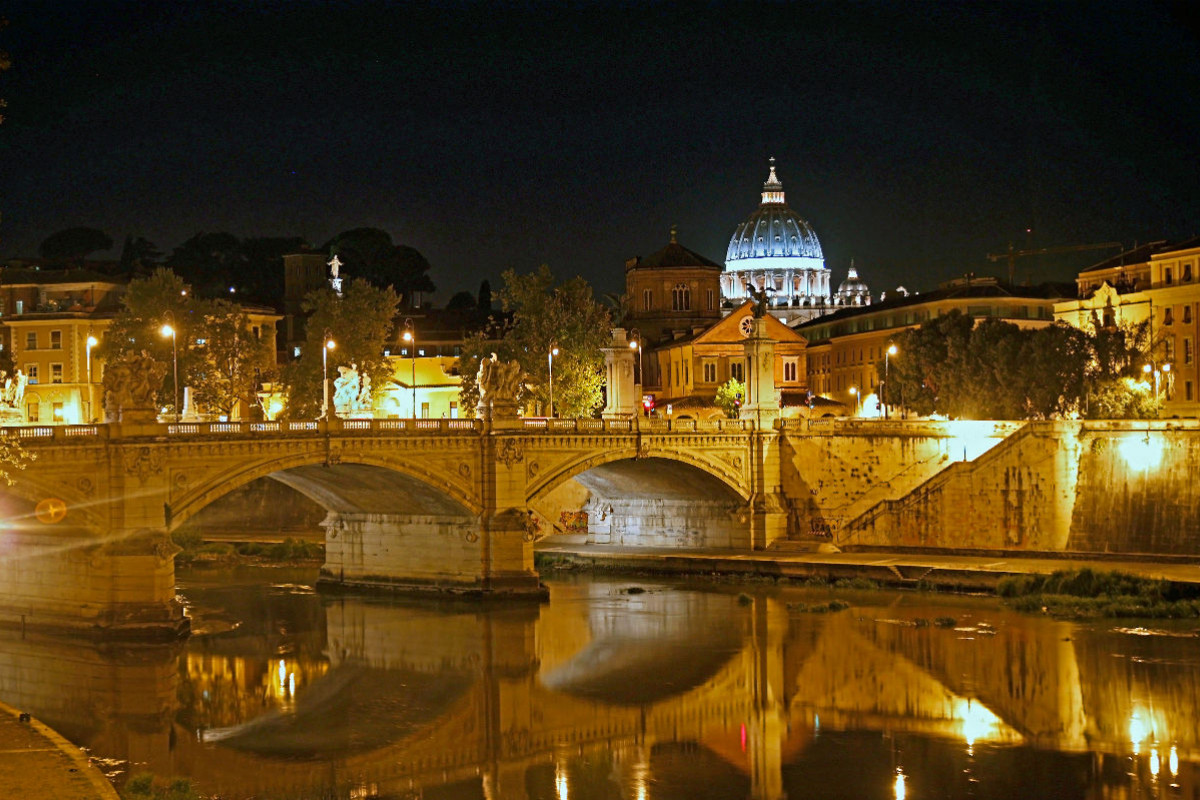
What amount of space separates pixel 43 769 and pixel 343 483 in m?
24.6

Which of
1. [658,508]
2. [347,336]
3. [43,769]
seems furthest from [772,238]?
[43,769]

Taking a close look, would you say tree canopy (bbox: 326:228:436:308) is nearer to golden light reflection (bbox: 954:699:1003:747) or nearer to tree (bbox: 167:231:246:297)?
tree (bbox: 167:231:246:297)

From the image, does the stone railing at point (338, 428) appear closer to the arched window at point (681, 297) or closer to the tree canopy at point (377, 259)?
the arched window at point (681, 297)

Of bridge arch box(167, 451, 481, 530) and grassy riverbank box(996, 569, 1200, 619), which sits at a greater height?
bridge arch box(167, 451, 481, 530)

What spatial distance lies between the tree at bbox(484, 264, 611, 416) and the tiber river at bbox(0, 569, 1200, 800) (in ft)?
71.8

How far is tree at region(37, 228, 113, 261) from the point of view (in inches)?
4043

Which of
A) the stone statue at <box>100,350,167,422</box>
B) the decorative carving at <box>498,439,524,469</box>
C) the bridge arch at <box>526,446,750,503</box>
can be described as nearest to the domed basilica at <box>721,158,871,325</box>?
the bridge arch at <box>526,446,750,503</box>

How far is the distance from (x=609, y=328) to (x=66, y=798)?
49.2 m

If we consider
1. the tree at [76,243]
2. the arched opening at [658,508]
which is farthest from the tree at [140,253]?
the arched opening at [658,508]

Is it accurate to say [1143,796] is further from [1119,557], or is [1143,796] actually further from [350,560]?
[350,560]

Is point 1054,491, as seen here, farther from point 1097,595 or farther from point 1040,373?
point 1040,373

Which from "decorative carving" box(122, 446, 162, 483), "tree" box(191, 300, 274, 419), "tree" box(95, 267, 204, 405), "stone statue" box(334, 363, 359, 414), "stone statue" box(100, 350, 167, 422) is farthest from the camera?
"tree" box(191, 300, 274, 419)

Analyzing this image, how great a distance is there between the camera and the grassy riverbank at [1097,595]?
43.0m

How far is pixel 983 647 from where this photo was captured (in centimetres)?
3956
